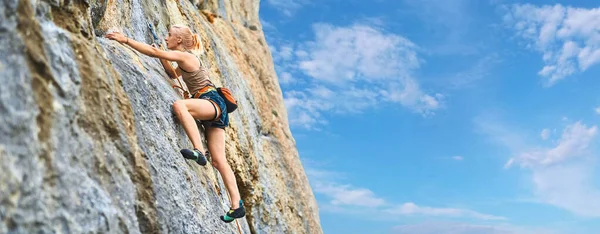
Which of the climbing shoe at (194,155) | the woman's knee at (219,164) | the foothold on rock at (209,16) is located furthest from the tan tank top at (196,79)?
the foothold on rock at (209,16)

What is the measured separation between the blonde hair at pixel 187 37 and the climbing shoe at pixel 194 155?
197 cm

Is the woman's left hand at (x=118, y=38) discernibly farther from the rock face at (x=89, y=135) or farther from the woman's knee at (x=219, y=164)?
the woman's knee at (x=219, y=164)

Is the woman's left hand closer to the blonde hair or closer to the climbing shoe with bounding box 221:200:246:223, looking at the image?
the blonde hair

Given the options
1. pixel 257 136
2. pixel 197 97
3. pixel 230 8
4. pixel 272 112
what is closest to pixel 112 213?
pixel 197 97

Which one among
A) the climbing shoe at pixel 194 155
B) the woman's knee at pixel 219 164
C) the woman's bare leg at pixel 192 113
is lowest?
the climbing shoe at pixel 194 155

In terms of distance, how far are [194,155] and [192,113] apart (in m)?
0.82

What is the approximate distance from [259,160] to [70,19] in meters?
10.3

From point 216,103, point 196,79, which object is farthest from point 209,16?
point 216,103

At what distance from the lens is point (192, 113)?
7.20 metres

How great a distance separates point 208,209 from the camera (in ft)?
22.2

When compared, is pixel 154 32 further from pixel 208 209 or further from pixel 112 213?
pixel 112 213

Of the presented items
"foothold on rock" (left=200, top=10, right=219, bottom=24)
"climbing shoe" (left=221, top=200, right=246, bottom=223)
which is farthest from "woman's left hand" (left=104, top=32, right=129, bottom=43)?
"foothold on rock" (left=200, top=10, right=219, bottom=24)

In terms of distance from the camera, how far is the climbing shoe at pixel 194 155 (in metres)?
6.57

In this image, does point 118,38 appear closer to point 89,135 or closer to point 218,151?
point 218,151
